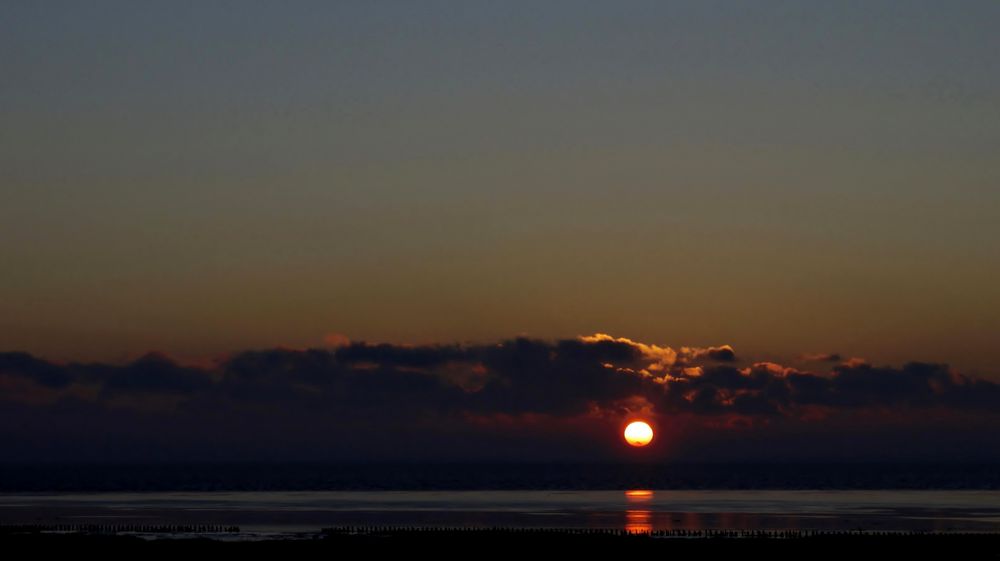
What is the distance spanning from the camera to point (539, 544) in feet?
280

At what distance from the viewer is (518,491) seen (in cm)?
19825

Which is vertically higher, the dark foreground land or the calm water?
the calm water

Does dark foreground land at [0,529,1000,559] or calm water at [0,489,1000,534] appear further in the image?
calm water at [0,489,1000,534]

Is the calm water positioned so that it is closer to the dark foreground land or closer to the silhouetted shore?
the silhouetted shore

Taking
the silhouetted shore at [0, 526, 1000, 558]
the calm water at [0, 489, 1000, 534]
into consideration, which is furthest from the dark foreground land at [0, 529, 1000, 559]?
the calm water at [0, 489, 1000, 534]

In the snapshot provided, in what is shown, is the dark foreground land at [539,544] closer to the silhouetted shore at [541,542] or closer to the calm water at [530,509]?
the silhouetted shore at [541,542]

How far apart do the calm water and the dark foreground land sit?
1257cm

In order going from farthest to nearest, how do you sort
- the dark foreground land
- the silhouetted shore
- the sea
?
the sea → the silhouetted shore → the dark foreground land

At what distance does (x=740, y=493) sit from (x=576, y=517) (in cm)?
7037

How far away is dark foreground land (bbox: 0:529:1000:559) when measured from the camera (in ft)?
265

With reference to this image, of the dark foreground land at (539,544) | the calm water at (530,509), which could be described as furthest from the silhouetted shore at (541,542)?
the calm water at (530,509)

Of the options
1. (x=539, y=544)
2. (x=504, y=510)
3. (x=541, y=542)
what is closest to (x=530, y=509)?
(x=504, y=510)

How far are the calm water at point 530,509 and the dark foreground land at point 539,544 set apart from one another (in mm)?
12568

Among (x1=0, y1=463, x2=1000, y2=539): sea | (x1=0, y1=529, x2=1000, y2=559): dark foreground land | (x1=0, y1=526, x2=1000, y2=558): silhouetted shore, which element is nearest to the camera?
(x1=0, y1=529, x2=1000, y2=559): dark foreground land
